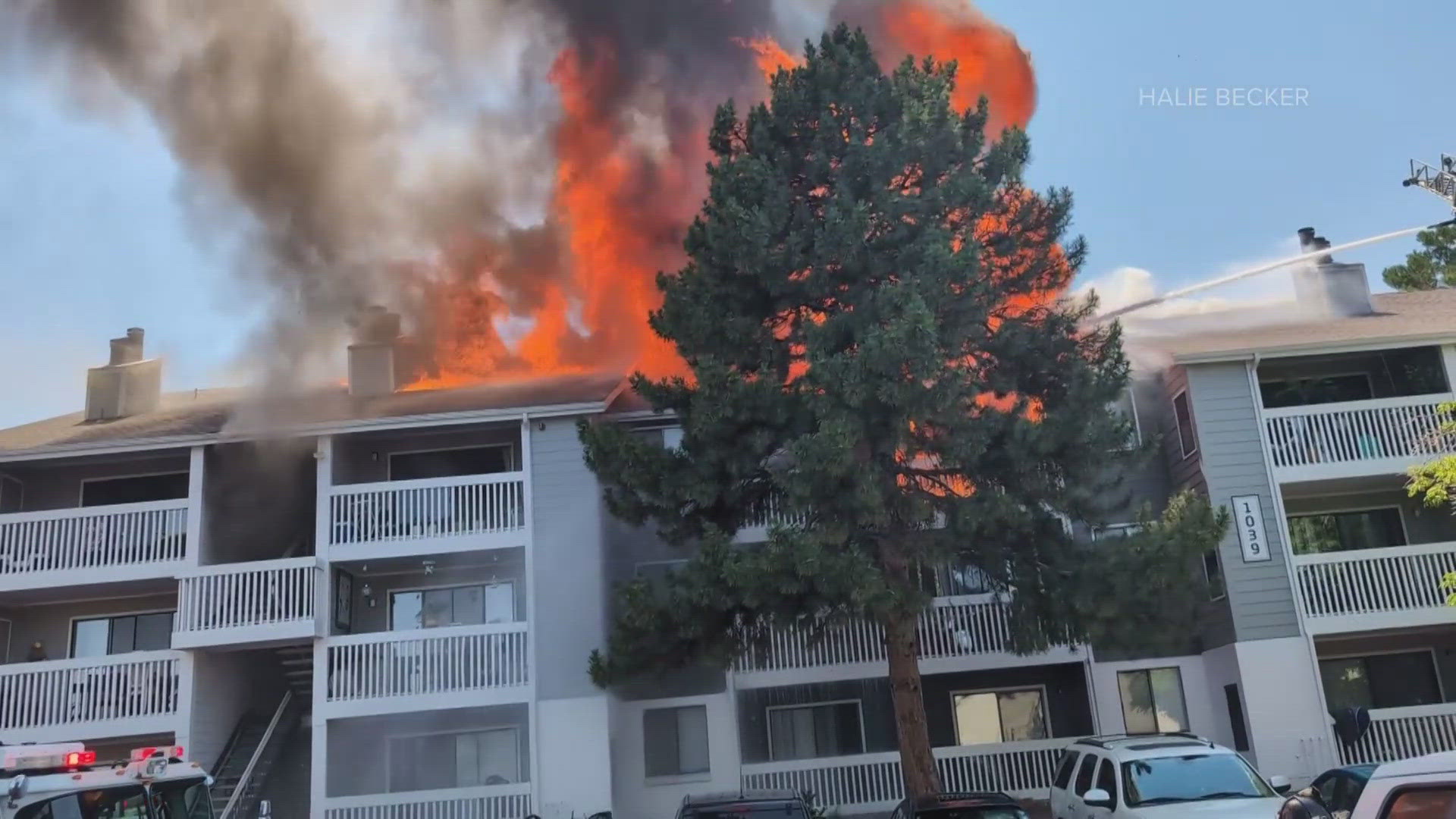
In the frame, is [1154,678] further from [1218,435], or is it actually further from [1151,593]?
[1151,593]

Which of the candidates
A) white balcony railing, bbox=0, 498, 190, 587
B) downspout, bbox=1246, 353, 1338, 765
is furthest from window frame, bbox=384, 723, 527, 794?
downspout, bbox=1246, 353, 1338, 765

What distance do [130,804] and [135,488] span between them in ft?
38.3

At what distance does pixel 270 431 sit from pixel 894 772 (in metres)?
11.5

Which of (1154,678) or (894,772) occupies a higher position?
(1154,678)

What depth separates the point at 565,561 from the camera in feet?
57.0

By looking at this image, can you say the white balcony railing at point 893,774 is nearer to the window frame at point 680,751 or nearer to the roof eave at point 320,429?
the window frame at point 680,751

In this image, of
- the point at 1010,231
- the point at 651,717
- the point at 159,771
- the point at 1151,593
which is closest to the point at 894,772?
the point at 651,717

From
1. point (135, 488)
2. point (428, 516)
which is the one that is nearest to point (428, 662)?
point (428, 516)

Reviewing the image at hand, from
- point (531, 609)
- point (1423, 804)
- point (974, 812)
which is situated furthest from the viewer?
point (531, 609)

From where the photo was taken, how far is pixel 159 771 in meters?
9.60

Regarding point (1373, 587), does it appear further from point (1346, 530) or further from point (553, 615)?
point (553, 615)

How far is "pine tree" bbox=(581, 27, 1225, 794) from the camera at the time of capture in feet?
40.8

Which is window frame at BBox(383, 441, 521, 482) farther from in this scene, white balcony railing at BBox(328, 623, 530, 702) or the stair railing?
the stair railing

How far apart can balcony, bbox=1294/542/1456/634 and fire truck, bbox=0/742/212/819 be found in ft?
51.0
